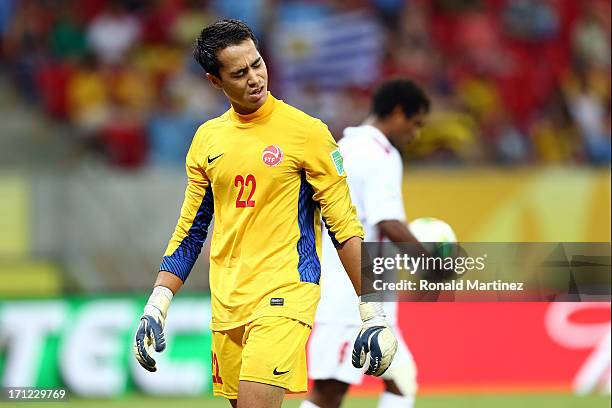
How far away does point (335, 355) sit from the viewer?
7176 mm

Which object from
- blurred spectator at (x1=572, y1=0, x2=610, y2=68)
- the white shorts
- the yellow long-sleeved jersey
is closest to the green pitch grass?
the white shorts

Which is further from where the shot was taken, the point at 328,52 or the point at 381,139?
the point at 328,52

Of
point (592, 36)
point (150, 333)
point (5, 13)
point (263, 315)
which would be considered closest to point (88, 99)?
point (5, 13)

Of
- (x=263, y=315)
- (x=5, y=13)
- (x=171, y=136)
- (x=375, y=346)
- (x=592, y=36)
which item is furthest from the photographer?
(x=592, y=36)

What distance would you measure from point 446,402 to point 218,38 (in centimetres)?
532

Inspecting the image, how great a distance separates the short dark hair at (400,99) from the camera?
7477 millimetres

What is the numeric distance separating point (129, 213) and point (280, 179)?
7.50 metres

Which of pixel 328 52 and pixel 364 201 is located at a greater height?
pixel 328 52

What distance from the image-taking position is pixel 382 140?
7332 millimetres

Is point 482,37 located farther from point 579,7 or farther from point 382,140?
point 382,140

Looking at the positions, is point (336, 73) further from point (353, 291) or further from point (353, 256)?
point (353, 256)

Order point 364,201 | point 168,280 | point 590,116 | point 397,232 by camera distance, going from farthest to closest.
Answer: point 590,116 < point 364,201 < point 397,232 < point 168,280

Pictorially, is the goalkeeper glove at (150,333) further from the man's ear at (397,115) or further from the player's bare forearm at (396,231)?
the man's ear at (397,115)

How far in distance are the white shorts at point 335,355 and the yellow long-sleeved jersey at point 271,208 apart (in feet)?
5.64
